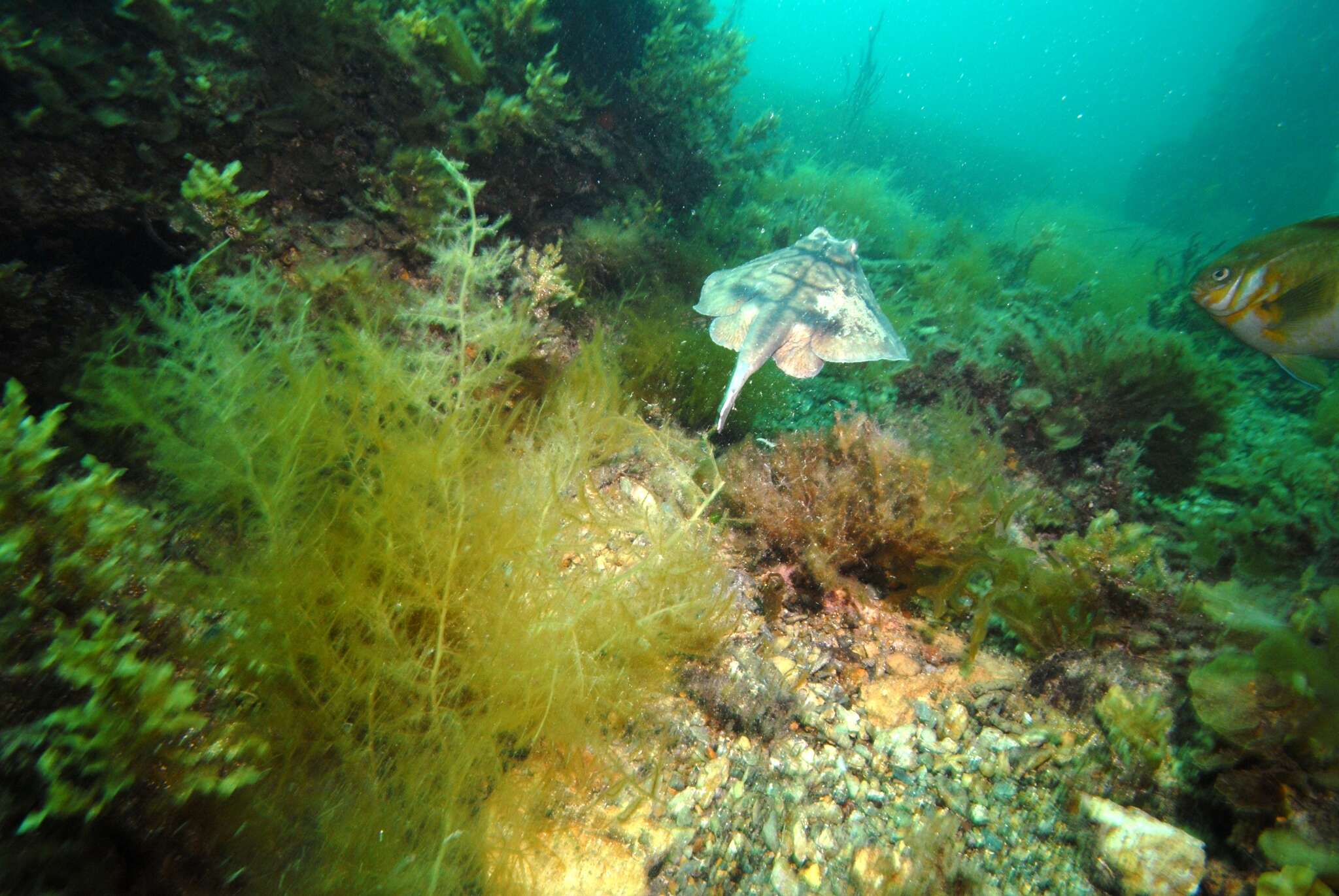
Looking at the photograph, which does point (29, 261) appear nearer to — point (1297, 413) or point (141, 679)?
point (141, 679)

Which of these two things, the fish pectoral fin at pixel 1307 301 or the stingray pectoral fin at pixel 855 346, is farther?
the stingray pectoral fin at pixel 855 346

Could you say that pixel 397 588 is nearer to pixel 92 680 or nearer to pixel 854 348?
pixel 92 680

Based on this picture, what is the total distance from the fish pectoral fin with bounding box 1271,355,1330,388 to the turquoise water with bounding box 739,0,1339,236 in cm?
1923

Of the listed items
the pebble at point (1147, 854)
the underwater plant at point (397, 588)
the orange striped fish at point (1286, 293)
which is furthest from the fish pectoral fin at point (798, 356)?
the pebble at point (1147, 854)

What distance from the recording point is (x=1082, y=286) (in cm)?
1027

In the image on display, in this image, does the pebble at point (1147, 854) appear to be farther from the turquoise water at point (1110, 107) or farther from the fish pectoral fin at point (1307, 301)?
the turquoise water at point (1110, 107)

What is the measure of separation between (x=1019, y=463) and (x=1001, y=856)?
389cm

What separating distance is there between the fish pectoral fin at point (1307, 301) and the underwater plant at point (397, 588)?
463 centimetres

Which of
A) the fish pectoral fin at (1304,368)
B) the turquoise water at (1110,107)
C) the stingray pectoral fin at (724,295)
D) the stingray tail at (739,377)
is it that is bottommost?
the turquoise water at (1110,107)

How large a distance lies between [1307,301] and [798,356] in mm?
3625

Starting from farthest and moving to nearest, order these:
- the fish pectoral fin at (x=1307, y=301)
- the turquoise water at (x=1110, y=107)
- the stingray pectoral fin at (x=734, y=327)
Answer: the turquoise water at (x=1110, y=107)
the stingray pectoral fin at (x=734, y=327)
the fish pectoral fin at (x=1307, y=301)

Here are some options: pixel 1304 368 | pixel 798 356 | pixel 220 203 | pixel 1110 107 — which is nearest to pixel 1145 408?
pixel 1304 368

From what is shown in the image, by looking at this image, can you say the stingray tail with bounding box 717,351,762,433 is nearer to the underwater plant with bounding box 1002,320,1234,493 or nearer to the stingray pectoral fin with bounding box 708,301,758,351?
the stingray pectoral fin with bounding box 708,301,758,351

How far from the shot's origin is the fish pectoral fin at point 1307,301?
3631mm
